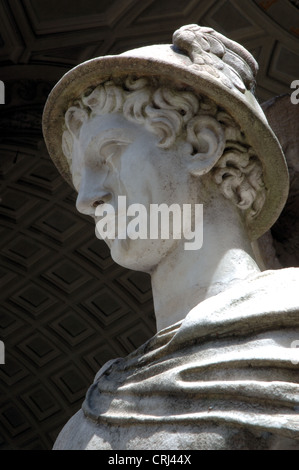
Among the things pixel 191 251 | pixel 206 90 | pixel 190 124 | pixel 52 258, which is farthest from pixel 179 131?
pixel 52 258

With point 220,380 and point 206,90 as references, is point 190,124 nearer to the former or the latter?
point 206,90

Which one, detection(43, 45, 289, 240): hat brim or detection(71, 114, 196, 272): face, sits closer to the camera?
detection(71, 114, 196, 272): face

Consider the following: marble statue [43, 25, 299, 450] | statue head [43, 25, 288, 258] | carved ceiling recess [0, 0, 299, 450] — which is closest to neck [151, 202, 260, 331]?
marble statue [43, 25, 299, 450]

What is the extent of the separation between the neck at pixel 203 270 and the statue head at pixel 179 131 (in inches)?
5.3

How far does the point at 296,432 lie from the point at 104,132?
4.55ft

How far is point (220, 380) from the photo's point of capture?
108 inches

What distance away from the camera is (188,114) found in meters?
3.56

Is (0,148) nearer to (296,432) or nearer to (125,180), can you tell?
(125,180)

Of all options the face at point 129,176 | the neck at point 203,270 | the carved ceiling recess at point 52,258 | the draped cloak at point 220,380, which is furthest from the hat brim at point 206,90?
the carved ceiling recess at point 52,258

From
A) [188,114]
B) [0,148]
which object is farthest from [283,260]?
[0,148]

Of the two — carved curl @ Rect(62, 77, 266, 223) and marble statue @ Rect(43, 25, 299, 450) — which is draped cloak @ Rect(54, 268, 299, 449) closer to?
marble statue @ Rect(43, 25, 299, 450)

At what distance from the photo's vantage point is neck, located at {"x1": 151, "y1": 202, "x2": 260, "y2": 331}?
3307 mm

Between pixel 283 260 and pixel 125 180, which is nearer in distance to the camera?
pixel 125 180

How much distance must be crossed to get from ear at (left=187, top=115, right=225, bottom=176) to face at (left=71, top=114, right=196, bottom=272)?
64 millimetres
